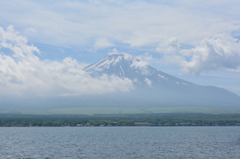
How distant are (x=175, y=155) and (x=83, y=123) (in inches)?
3772

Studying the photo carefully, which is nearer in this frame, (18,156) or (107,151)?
(18,156)

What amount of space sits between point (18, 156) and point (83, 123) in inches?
3680

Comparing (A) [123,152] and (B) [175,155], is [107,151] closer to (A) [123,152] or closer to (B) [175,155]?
(A) [123,152]

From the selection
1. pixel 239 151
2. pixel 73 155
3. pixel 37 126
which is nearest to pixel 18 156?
pixel 73 155

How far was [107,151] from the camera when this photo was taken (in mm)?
50469

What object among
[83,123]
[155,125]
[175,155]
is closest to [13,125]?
[83,123]

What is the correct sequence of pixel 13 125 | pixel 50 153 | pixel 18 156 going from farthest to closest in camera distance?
pixel 13 125 < pixel 50 153 < pixel 18 156

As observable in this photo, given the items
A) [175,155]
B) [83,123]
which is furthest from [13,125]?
[175,155]

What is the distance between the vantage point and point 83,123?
453 ft

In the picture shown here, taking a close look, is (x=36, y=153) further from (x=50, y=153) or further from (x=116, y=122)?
(x=116, y=122)

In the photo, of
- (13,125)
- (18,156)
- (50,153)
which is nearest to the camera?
(18,156)

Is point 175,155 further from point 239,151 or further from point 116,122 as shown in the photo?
point 116,122

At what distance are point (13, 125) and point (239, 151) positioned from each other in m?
104

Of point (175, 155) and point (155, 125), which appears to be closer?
point (175, 155)
